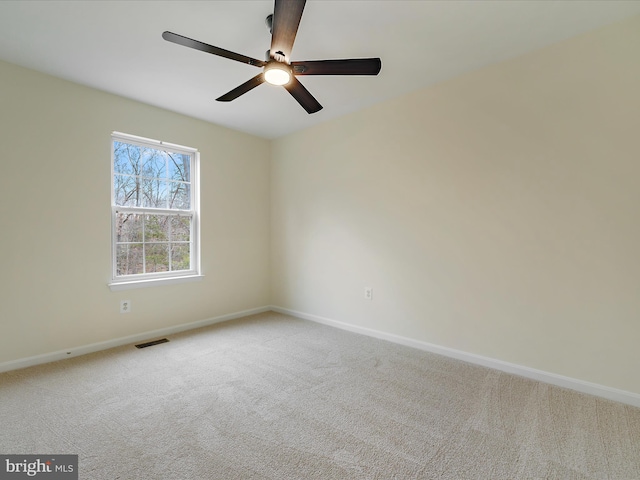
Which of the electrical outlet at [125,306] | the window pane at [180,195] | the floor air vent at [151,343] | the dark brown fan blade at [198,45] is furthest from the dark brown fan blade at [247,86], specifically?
the floor air vent at [151,343]

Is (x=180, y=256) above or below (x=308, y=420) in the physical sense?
above

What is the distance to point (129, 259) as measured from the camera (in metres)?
3.27

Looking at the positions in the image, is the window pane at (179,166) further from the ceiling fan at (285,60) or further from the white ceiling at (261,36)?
the ceiling fan at (285,60)

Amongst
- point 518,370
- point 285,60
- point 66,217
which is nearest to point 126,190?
point 66,217

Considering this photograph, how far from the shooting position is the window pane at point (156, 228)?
341 centimetres

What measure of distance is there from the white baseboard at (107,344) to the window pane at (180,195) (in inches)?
55.4

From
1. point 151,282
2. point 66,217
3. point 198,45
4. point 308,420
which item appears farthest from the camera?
point 151,282

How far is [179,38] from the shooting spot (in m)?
1.68

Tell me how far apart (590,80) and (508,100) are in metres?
0.50

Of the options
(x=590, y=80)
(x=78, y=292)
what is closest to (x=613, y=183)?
(x=590, y=80)

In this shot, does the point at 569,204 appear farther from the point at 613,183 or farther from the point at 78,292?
the point at 78,292

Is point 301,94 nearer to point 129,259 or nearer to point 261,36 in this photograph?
point 261,36

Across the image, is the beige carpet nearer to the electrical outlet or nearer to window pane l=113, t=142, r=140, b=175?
the electrical outlet

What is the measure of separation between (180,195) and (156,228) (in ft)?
1.59
